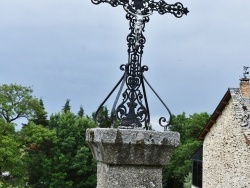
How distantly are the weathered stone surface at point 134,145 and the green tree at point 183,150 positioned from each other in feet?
137

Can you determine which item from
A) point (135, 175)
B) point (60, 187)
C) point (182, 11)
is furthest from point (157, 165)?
point (60, 187)

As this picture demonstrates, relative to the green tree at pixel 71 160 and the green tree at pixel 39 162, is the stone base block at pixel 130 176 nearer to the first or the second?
the green tree at pixel 39 162

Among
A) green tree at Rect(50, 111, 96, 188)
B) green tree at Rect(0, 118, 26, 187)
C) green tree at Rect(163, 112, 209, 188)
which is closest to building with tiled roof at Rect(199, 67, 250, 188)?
green tree at Rect(0, 118, 26, 187)

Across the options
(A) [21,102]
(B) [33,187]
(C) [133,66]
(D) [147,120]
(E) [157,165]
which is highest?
(A) [21,102]

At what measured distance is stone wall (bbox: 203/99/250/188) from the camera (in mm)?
23500

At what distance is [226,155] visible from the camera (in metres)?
26.0

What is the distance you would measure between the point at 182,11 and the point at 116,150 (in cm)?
162

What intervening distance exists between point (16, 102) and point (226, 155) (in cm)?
1808

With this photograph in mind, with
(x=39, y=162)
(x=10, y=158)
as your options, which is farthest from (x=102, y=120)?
(x=39, y=162)

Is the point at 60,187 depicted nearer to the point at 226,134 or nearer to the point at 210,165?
the point at 210,165

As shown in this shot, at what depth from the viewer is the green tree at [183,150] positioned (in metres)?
49.0

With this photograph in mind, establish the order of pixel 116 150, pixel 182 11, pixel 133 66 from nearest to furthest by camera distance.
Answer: pixel 116 150 → pixel 133 66 → pixel 182 11

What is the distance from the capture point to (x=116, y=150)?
4.02 m

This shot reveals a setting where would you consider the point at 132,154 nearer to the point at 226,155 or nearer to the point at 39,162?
the point at 226,155
